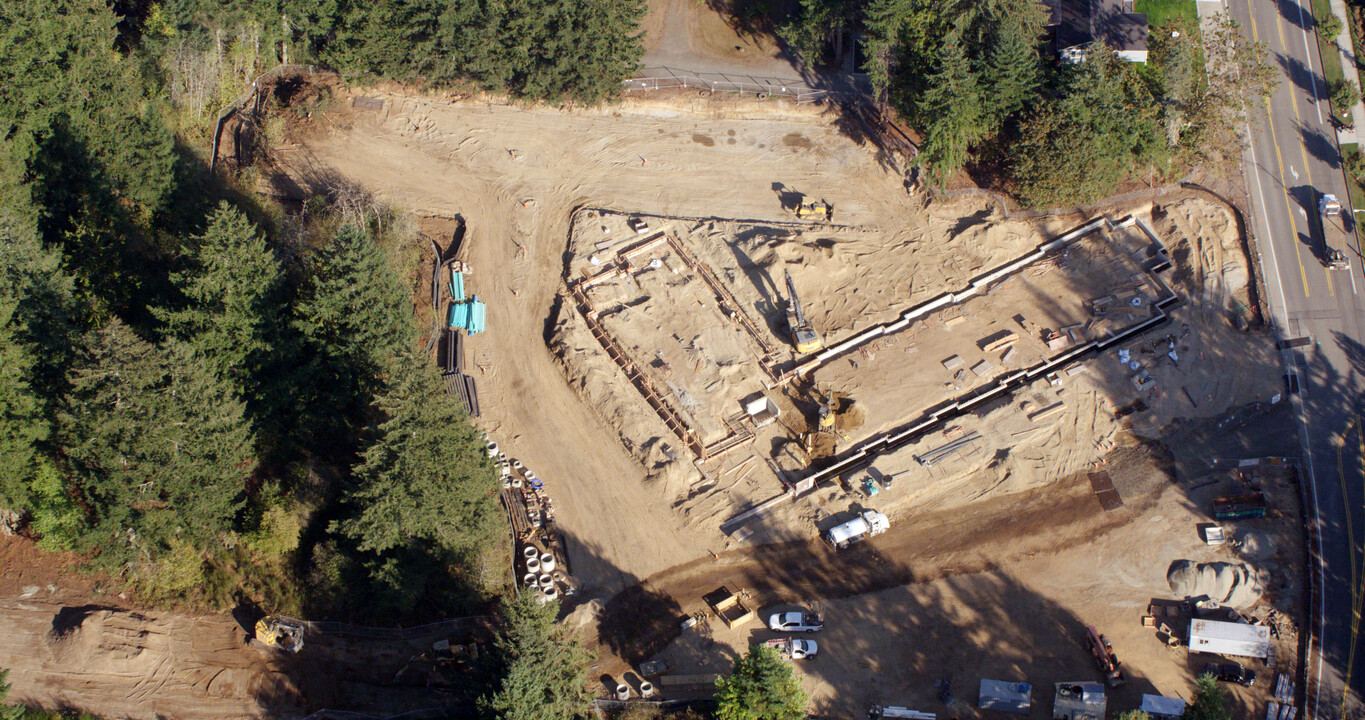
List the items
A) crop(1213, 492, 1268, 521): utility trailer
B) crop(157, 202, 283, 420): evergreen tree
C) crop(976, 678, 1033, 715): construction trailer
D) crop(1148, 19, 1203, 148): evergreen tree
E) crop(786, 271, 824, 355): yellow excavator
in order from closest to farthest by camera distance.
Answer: crop(157, 202, 283, 420): evergreen tree
crop(976, 678, 1033, 715): construction trailer
crop(1213, 492, 1268, 521): utility trailer
crop(786, 271, 824, 355): yellow excavator
crop(1148, 19, 1203, 148): evergreen tree

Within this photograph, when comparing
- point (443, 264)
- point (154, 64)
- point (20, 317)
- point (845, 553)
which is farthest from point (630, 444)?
point (154, 64)

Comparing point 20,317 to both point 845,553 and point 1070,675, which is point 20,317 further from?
point 1070,675

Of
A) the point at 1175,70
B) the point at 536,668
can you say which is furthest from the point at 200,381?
the point at 1175,70

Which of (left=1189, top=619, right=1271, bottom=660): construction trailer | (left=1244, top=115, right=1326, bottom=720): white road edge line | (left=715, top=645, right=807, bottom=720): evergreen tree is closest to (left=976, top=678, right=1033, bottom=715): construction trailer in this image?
(left=1189, top=619, right=1271, bottom=660): construction trailer

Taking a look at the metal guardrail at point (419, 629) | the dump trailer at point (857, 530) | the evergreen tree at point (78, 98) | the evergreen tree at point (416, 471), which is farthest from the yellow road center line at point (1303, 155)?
the evergreen tree at point (78, 98)

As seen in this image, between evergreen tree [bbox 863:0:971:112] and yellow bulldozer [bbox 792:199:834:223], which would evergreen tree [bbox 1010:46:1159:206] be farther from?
yellow bulldozer [bbox 792:199:834:223]
